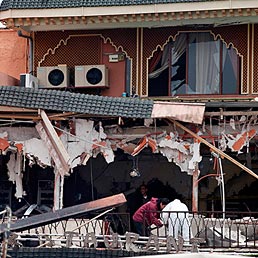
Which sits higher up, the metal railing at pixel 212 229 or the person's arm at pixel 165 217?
the person's arm at pixel 165 217

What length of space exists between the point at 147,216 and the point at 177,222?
60 cm

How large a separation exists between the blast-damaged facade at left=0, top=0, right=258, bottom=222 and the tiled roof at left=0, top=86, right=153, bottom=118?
0.02 meters

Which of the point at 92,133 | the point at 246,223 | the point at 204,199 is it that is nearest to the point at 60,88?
the point at 92,133

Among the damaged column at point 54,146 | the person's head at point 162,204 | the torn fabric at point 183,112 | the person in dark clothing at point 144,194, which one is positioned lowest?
the person's head at point 162,204

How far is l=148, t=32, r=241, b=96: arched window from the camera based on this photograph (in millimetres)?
21062

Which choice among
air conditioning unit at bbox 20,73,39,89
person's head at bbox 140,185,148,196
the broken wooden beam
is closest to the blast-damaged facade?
air conditioning unit at bbox 20,73,39,89

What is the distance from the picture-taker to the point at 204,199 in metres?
22.5

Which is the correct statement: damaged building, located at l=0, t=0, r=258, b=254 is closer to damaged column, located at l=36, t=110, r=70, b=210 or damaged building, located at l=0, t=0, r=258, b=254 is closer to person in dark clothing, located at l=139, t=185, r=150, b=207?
damaged column, located at l=36, t=110, r=70, b=210

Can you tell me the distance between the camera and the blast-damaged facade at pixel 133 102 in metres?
19.0

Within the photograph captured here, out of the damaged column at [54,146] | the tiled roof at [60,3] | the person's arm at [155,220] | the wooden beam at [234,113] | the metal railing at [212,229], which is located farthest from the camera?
the tiled roof at [60,3]

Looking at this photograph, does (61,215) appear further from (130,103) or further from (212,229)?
(130,103)

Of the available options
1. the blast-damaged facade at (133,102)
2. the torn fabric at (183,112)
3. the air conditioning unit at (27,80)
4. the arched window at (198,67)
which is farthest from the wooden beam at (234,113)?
the air conditioning unit at (27,80)

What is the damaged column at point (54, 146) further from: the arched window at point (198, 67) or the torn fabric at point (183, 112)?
the arched window at point (198, 67)

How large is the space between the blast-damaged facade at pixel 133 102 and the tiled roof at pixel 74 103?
0.8 inches
